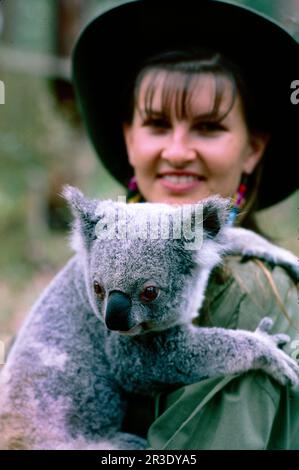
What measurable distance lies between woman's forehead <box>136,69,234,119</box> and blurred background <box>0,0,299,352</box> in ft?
11.6

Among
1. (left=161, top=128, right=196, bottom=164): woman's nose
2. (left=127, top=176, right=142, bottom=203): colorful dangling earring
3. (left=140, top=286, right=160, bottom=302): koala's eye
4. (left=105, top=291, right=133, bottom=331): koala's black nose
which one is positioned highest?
(left=161, top=128, right=196, bottom=164): woman's nose

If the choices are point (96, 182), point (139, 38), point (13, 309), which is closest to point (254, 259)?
point (139, 38)

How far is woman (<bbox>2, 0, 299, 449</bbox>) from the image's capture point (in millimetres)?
1374

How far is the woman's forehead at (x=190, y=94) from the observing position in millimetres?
1694

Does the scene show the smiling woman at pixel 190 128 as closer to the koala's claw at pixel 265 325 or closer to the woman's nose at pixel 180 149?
the woman's nose at pixel 180 149

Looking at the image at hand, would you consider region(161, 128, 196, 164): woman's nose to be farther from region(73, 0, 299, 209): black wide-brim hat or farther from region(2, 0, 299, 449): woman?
region(73, 0, 299, 209): black wide-brim hat

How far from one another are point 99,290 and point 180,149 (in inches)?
22.6

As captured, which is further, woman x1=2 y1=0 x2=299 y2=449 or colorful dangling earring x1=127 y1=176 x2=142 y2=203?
colorful dangling earring x1=127 y1=176 x2=142 y2=203

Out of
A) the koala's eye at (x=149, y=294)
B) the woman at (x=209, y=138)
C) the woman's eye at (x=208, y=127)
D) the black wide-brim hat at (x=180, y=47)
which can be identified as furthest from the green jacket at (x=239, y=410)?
the black wide-brim hat at (x=180, y=47)

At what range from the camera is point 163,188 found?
178 cm

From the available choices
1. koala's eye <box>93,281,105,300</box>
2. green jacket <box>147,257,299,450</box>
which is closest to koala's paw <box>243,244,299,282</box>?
green jacket <box>147,257,299,450</box>

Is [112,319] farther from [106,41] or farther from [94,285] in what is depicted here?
[106,41]

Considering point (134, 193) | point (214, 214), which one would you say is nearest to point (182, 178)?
point (134, 193)

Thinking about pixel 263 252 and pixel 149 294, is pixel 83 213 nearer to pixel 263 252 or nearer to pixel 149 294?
pixel 149 294
